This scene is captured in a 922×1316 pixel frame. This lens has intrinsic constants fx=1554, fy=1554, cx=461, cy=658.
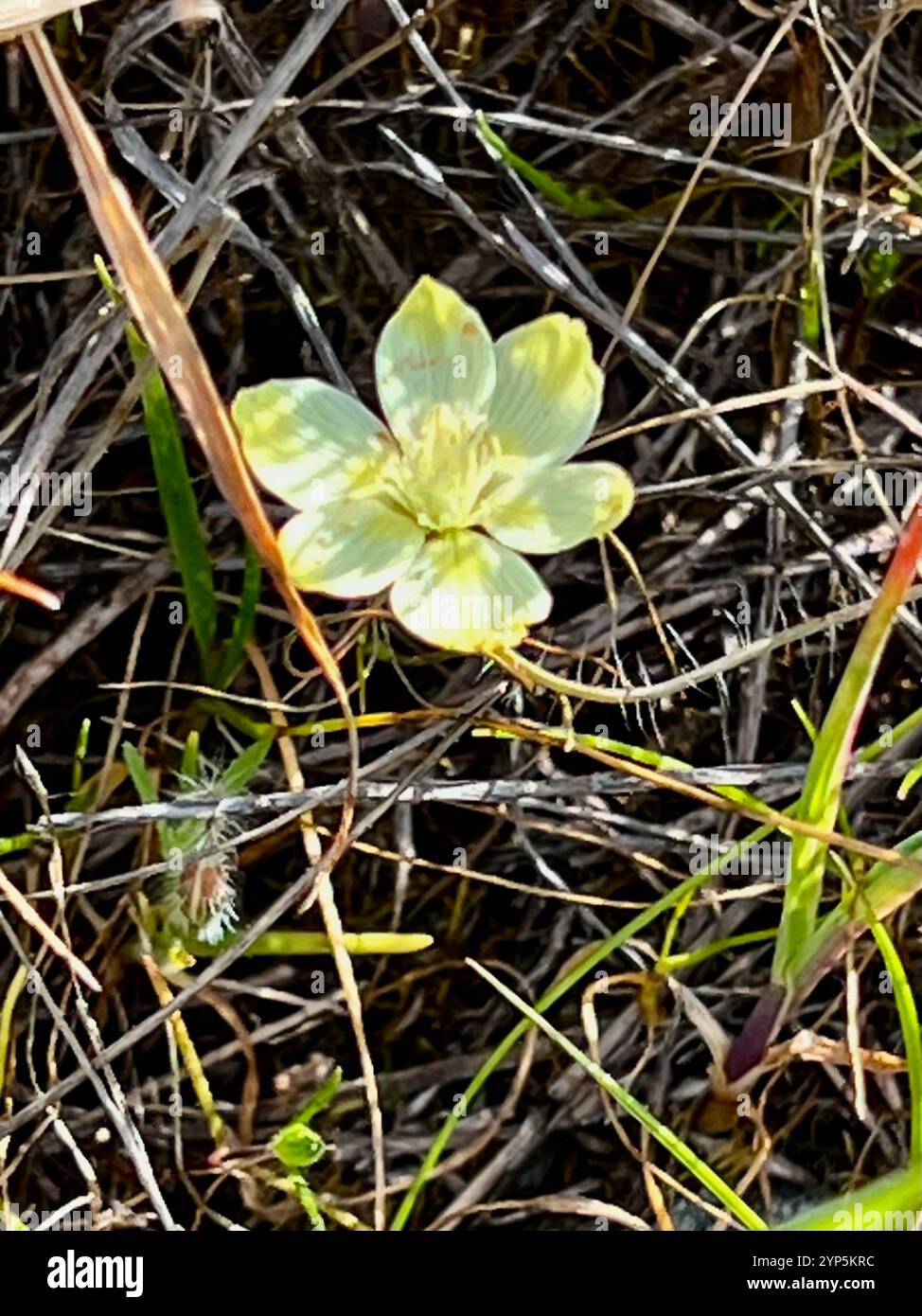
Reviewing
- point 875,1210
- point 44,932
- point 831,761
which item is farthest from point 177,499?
point 875,1210

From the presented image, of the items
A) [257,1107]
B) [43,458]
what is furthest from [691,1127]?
[43,458]

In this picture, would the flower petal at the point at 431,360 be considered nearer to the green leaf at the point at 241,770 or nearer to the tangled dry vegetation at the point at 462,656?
the tangled dry vegetation at the point at 462,656

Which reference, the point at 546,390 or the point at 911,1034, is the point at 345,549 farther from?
the point at 911,1034

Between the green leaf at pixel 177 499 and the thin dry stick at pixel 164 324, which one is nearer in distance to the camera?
the thin dry stick at pixel 164 324

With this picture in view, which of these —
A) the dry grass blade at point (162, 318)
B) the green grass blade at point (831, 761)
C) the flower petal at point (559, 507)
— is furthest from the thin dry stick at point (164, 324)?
the green grass blade at point (831, 761)
